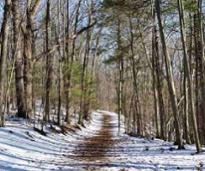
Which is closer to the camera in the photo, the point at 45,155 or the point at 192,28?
the point at 45,155

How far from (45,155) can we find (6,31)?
5.89 meters

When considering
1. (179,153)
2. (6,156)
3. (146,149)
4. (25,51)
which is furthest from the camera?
(25,51)

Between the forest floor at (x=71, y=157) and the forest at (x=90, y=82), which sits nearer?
the forest floor at (x=71, y=157)

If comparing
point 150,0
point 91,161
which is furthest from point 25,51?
point 91,161

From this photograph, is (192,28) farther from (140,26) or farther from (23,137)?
(23,137)

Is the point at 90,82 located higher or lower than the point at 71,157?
higher

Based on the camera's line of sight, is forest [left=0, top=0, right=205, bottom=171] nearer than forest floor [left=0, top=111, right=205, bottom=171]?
No

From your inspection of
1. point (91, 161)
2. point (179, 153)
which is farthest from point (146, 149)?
point (91, 161)

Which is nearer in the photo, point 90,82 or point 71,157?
point 71,157

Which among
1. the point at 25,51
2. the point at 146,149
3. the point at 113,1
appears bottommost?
the point at 146,149

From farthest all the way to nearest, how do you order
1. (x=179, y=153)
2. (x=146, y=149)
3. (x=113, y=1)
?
(x=113, y=1) → (x=146, y=149) → (x=179, y=153)

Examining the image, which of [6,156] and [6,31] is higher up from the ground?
[6,31]

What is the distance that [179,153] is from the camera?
665 inches

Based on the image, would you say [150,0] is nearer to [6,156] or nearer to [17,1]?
[17,1]
